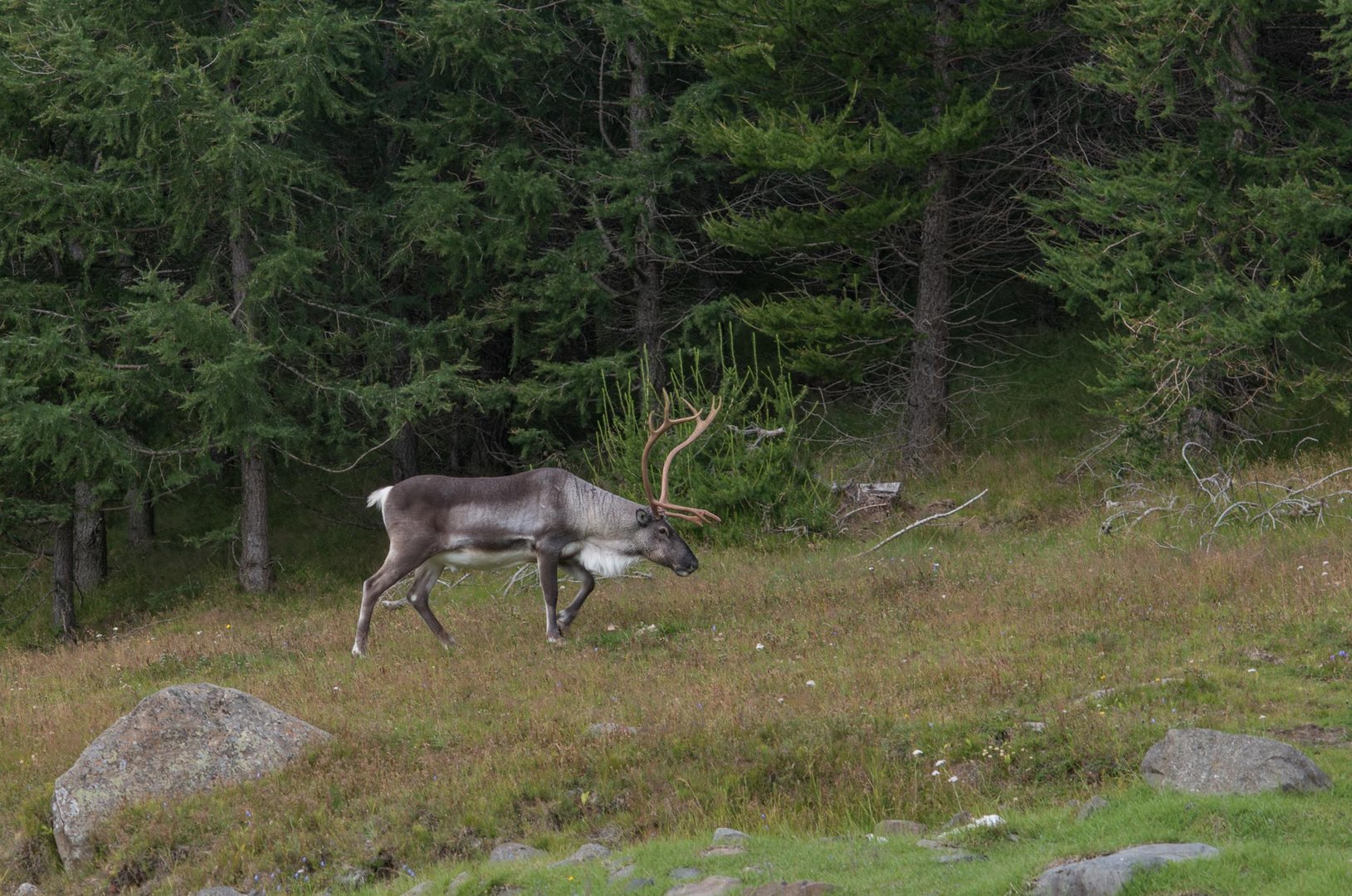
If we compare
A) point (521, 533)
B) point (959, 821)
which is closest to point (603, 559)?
point (521, 533)

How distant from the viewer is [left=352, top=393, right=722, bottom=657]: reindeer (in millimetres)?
15031

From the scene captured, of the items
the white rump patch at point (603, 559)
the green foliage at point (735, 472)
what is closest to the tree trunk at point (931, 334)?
the green foliage at point (735, 472)

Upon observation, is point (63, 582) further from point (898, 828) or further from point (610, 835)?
point (898, 828)

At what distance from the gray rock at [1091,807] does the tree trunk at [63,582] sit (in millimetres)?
19150

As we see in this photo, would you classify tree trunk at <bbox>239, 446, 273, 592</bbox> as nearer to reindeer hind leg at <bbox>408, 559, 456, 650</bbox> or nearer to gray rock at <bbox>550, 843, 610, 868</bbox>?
reindeer hind leg at <bbox>408, 559, 456, 650</bbox>

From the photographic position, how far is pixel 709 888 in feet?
27.5

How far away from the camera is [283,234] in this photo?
23.0 meters

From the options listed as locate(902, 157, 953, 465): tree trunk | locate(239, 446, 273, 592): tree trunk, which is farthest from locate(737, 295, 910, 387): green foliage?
locate(239, 446, 273, 592): tree trunk

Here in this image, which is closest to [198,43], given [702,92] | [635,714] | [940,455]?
[702,92]

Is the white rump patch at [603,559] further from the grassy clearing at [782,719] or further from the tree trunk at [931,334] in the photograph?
the tree trunk at [931,334]

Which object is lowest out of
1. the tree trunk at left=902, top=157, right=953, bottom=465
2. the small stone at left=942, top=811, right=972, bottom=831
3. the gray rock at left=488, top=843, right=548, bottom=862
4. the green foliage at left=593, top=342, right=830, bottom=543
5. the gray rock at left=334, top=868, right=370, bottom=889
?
the gray rock at left=334, top=868, right=370, bottom=889

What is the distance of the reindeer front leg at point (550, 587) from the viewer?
1486 centimetres

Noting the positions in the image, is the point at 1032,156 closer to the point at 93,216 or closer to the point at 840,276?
the point at 840,276

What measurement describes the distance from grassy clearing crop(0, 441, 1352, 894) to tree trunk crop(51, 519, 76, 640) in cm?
708
